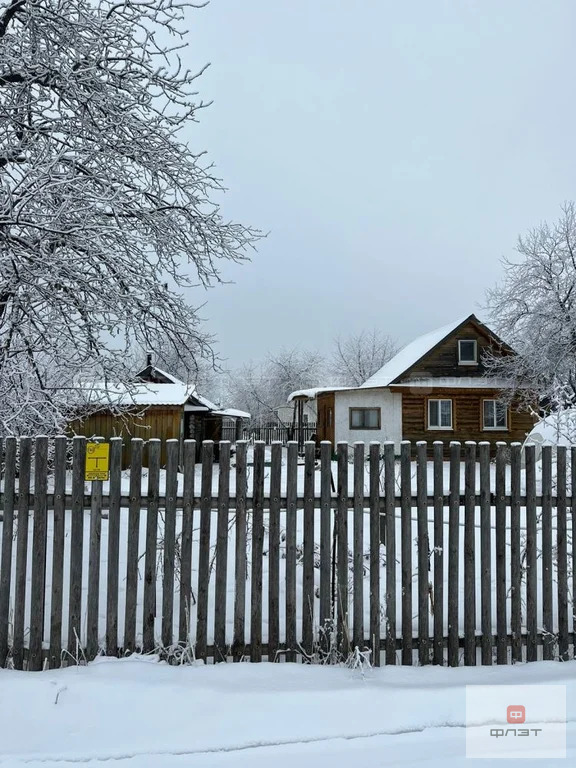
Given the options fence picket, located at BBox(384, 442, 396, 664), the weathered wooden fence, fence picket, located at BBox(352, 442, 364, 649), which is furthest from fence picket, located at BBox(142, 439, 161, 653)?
fence picket, located at BBox(384, 442, 396, 664)

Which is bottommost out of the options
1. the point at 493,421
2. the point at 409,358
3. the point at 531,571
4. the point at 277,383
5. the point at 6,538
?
the point at 531,571

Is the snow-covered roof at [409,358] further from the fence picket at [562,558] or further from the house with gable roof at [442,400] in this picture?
the fence picket at [562,558]

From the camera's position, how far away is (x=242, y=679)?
3.69 meters

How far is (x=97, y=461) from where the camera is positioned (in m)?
3.98

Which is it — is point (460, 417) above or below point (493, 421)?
above

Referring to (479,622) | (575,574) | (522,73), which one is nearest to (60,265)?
(479,622)

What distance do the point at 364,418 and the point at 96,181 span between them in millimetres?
21314

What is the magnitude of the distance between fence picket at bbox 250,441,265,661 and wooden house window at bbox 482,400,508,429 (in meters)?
22.6

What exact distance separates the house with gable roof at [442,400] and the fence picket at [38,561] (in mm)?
21178

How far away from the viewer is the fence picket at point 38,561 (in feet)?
12.6

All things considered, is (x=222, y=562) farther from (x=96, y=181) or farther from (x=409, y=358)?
(x=409, y=358)

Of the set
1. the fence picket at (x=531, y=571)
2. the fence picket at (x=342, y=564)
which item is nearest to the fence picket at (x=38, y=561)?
the fence picket at (x=342, y=564)

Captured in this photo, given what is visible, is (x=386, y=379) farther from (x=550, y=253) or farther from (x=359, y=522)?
(x=359, y=522)

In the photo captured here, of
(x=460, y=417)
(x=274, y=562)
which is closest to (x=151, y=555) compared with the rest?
(x=274, y=562)
